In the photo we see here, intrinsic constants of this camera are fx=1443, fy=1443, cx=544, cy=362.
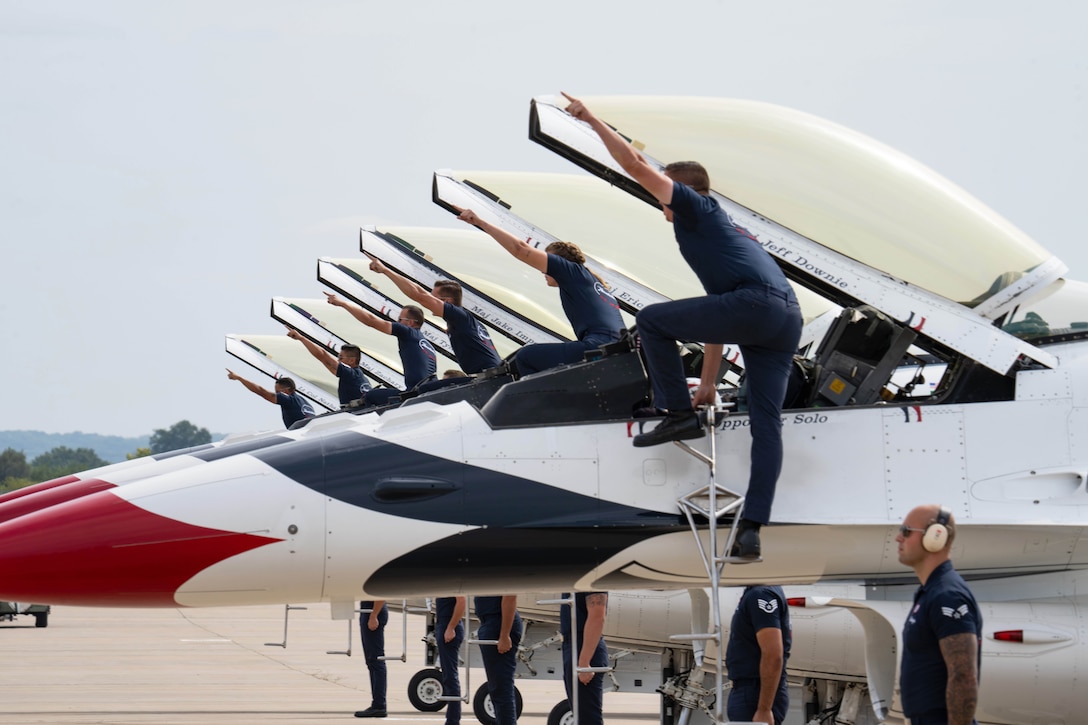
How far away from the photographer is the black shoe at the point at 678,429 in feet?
21.5

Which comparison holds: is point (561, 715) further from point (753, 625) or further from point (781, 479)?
point (781, 479)

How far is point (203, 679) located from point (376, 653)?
21.1 feet

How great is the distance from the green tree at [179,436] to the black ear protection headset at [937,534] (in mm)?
150692

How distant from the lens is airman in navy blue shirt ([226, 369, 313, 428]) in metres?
18.3

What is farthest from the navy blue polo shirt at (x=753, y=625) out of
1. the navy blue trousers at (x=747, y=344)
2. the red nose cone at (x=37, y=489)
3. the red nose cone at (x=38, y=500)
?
the red nose cone at (x=37, y=489)

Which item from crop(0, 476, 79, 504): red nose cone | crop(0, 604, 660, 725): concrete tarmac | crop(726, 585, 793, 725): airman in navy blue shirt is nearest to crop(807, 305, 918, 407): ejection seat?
crop(726, 585, 793, 725): airman in navy blue shirt

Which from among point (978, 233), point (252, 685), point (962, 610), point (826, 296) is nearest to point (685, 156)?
point (826, 296)

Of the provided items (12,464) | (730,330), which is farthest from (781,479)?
(12,464)

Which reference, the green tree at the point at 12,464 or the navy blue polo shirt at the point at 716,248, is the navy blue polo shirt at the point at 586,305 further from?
the green tree at the point at 12,464

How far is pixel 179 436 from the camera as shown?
162000mm

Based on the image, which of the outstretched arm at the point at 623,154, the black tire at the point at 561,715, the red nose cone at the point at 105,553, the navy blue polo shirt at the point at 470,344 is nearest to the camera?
the red nose cone at the point at 105,553

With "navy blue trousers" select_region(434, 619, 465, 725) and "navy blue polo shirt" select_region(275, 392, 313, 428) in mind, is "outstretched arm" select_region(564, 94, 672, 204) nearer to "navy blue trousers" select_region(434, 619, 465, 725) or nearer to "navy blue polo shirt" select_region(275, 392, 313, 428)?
"navy blue trousers" select_region(434, 619, 465, 725)

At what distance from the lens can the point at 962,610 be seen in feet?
17.3

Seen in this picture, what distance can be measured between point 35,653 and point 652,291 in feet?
54.8
